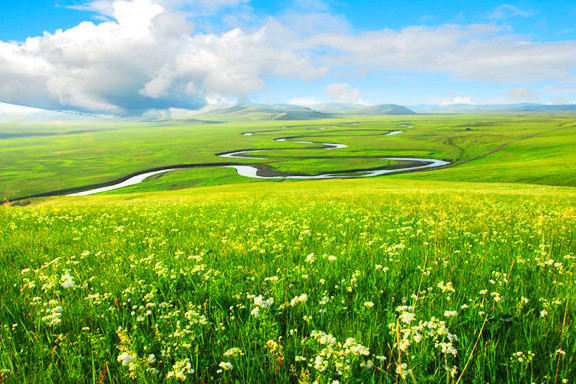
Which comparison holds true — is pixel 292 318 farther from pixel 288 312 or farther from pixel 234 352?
pixel 234 352

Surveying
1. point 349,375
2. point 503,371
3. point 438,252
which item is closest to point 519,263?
point 438,252

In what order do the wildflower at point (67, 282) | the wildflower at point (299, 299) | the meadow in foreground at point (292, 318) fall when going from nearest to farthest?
the meadow in foreground at point (292, 318) → the wildflower at point (299, 299) → the wildflower at point (67, 282)

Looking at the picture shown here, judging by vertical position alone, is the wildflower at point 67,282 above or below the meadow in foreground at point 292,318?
above

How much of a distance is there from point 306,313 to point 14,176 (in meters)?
172

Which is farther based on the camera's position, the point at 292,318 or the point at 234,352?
the point at 292,318

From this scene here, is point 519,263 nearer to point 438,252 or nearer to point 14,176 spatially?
point 438,252

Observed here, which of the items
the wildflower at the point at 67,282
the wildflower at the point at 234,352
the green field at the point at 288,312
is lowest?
the green field at the point at 288,312

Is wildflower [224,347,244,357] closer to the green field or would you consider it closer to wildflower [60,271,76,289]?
the green field

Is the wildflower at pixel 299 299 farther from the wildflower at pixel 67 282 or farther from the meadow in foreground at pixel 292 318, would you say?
the wildflower at pixel 67 282

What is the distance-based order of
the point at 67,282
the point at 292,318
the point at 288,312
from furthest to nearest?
1. the point at 67,282
2. the point at 288,312
3. the point at 292,318

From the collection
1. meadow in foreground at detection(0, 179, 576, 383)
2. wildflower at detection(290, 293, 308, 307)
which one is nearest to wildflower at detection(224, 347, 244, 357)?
meadow in foreground at detection(0, 179, 576, 383)

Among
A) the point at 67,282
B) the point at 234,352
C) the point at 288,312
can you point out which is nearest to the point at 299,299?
the point at 288,312

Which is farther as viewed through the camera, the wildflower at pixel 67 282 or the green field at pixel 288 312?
the wildflower at pixel 67 282

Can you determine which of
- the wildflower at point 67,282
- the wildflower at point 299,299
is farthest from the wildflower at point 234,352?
the wildflower at point 67,282
